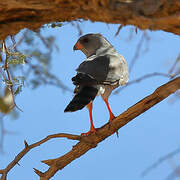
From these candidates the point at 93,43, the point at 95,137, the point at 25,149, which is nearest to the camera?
the point at 25,149

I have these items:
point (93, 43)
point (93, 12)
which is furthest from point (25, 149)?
point (93, 43)

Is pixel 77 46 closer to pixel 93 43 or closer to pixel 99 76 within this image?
pixel 93 43

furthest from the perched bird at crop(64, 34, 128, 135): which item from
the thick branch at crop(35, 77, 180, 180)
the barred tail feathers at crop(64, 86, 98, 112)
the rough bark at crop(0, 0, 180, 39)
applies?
the rough bark at crop(0, 0, 180, 39)

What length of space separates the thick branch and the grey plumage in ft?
1.18

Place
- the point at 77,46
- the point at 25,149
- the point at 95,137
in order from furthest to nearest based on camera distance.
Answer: the point at 77,46 → the point at 95,137 → the point at 25,149

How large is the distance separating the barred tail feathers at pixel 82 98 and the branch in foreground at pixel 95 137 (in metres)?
0.34

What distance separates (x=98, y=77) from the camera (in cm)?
377

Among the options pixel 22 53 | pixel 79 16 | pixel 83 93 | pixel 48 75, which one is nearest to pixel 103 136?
pixel 83 93

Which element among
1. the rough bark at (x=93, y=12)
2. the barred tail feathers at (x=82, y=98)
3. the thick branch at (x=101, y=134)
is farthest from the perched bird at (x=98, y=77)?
the rough bark at (x=93, y=12)

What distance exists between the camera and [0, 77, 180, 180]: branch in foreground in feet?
10.7

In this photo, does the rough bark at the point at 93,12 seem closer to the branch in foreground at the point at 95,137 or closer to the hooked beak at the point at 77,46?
the branch in foreground at the point at 95,137

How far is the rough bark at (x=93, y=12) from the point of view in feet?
7.61

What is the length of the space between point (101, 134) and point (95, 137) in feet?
0.23

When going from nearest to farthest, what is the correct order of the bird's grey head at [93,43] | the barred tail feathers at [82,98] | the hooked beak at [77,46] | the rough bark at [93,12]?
1. the rough bark at [93,12]
2. the barred tail feathers at [82,98]
3. the bird's grey head at [93,43]
4. the hooked beak at [77,46]
